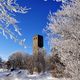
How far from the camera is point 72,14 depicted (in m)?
13.8

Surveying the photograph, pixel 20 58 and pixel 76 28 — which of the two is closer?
pixel 76 28

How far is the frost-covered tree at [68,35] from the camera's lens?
11.8 m

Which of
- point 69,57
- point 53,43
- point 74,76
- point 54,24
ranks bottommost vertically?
point 74,76

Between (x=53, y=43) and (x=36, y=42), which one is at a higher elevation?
(x=36, y=42)

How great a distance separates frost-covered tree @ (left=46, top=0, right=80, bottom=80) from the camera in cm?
1183

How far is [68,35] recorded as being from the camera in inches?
535

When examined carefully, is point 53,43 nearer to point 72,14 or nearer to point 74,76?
point 72,14

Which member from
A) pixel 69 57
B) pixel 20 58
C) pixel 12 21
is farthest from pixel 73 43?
pixel 20 58

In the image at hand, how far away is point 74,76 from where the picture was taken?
37.4 feet

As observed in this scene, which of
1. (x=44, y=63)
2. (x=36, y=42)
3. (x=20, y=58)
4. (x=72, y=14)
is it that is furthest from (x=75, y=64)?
(x=20, y=58)

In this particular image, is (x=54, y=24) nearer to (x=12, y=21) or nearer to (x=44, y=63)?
(x=12, y=21)

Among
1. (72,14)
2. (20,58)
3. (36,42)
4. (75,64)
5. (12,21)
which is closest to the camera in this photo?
(12,21)

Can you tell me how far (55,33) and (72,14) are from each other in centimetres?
171

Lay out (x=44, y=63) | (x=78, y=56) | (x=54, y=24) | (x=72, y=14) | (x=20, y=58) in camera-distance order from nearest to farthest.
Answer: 1. (x=78, y=56)
2. (x=72, y=14)
3. (x=54, y=24)
4. (x=44, y=63)
5. (x=20, y=58)
